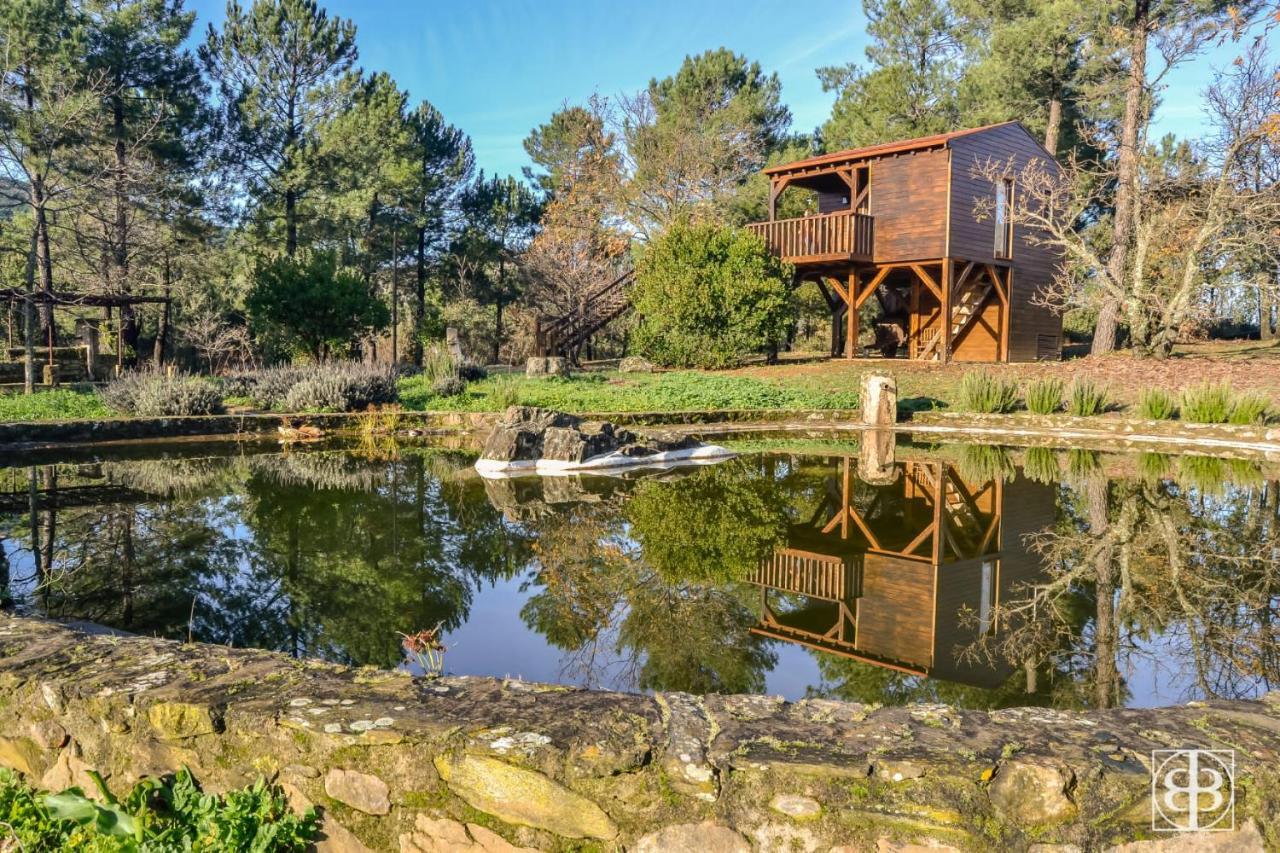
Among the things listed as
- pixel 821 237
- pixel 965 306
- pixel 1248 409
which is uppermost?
pixel 821 237

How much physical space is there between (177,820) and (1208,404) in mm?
15347

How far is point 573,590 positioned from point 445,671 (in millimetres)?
1545

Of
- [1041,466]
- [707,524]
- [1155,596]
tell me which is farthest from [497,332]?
[1155,596]

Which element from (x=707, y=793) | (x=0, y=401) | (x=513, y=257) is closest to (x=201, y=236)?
(x=513, y=257)

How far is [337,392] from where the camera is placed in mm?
15680

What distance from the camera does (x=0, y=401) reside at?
15023 mm

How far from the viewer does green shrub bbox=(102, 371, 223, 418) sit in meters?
14.4

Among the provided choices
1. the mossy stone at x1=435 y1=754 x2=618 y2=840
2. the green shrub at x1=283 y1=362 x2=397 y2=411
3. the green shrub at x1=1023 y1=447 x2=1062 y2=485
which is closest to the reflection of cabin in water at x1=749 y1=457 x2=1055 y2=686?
the green shrub at x1=1023 y1=447 x2=1062 y2=485

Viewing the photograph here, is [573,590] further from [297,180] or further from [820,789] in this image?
[297,180]

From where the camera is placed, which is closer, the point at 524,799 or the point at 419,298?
the point at 524,799

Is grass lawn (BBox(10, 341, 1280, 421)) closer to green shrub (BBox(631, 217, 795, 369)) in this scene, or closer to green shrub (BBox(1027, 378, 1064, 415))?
green shrub (BBox(1027, 378, 1064, 415))

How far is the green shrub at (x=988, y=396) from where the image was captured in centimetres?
1564

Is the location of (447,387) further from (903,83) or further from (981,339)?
(903,83)

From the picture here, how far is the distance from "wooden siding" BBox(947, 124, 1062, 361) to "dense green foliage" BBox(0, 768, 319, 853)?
69.5 feet
